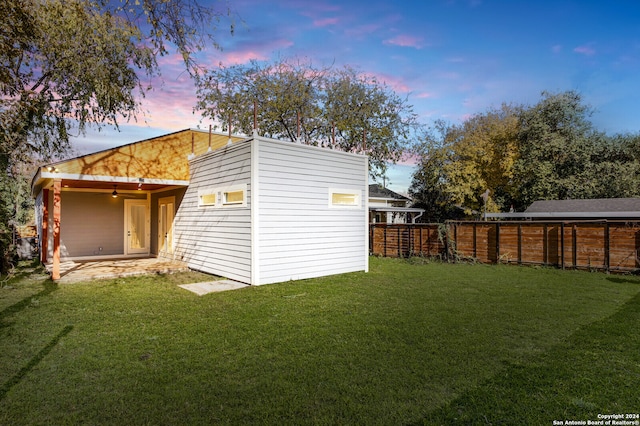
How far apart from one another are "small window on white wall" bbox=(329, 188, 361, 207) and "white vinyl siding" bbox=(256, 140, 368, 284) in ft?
0.10

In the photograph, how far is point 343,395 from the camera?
9.71ft

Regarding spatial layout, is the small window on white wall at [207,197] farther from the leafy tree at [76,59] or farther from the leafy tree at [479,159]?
the leafy tree at [479,159]

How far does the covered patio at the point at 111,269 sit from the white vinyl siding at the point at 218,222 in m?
0.61

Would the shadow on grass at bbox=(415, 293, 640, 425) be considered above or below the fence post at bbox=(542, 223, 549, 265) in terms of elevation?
below

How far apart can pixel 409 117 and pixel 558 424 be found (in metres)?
19.1

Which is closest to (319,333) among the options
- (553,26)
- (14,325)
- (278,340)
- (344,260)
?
(278,340)

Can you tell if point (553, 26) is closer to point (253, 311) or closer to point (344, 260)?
point (344, 260)

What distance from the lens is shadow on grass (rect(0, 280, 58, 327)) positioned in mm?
5426

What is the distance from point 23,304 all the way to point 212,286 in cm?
331

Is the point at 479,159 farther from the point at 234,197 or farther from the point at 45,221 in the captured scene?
the point at 45,221

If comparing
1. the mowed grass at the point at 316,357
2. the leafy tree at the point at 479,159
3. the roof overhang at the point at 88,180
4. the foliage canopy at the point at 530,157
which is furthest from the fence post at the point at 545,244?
the leafy tree at the point at 479,159

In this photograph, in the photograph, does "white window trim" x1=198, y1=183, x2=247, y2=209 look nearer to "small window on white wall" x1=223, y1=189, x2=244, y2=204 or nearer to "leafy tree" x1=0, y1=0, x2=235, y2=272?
"small window on white wall" x1=223, y1=189, x2=244, y2=204

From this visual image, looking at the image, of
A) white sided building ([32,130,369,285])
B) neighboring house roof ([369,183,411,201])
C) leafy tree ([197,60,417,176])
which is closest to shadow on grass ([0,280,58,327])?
white sided building ([32,130,369,285])

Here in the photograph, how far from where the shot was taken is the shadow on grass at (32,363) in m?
3.08
